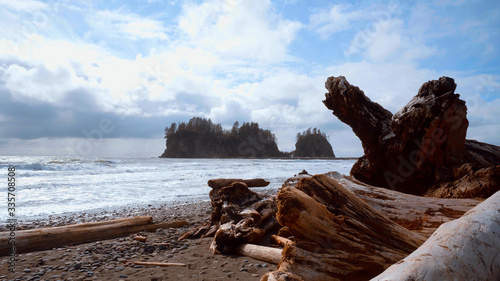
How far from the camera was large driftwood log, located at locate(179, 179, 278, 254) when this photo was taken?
4109 millimetres

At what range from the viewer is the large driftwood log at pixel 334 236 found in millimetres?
2318

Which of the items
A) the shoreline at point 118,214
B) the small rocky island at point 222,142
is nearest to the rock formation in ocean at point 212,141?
the small rocky island at point 222,142

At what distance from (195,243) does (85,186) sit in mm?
9725

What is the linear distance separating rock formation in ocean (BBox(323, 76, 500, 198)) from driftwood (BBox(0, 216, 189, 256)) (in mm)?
4334

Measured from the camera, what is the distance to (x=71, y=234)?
15.8 ft

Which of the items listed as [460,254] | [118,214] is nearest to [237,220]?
[460,254]

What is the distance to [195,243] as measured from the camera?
4.71 m

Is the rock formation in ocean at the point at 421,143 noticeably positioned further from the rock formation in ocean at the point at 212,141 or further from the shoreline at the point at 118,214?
the rock formation in ocean at the point at 212,141

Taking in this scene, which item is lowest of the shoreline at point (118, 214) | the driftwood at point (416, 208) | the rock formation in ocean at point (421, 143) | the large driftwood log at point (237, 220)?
the shoreline at point (118, 214)

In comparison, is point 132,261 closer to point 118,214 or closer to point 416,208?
point 416,208

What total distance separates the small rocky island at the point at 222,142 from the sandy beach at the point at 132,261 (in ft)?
194

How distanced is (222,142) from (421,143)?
61073 millimetres

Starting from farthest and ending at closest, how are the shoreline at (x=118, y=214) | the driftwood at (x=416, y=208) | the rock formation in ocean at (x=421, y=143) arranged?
the shoreline at (x=118, y=214) < the rock formation in ocean at (x=421, y=143) < the driftwood at (x=416, y=208)

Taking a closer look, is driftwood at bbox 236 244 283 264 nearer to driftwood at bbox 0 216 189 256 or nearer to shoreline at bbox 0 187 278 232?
driftwood at bbox 0 216 189 256
